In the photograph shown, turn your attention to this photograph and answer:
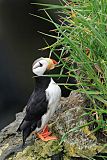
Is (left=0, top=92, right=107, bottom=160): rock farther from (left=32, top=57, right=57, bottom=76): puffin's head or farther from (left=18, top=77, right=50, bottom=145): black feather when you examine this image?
(left=32, top=57, right=57, bottom=76): puffin's head

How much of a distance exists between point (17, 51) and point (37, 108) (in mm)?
3892

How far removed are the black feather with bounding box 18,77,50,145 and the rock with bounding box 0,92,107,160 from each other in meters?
0.12

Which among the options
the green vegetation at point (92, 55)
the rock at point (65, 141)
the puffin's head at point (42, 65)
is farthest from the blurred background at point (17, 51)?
the green vegetation at point (92, 55)

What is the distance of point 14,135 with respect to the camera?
3.41 m

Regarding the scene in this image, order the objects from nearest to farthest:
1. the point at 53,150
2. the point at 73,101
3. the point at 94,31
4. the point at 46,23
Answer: the point at 94,31 → the point at 53,150 → the point at 73,101 → the point at 46,23

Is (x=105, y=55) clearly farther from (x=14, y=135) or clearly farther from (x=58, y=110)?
(x=14, y=135)

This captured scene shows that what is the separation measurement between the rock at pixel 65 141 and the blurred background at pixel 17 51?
9.31ft

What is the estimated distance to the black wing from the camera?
302 cm

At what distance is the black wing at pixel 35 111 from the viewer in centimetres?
302

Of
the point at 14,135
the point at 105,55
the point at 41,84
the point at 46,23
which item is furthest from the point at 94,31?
the point at 46,23

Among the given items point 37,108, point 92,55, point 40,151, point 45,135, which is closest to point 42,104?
point 37,108

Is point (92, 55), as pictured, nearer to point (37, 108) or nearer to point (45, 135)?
point (37, 108)

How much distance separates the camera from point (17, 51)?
6.84 meters

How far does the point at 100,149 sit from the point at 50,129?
560 millimetres
